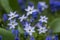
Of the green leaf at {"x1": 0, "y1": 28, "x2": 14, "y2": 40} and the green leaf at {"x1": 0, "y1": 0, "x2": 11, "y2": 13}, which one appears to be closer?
the green leaf at {"x1": 0, "y1": 28, "x2": 14, "y2": 40}

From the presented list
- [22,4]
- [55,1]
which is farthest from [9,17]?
[55,1]

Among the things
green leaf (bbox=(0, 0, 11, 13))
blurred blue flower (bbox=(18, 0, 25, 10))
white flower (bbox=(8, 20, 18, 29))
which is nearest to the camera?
white flower (bbox=(8, 20, 18, 29))

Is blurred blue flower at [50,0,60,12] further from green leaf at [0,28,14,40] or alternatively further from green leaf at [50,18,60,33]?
green leaf at [0,28,14,40]

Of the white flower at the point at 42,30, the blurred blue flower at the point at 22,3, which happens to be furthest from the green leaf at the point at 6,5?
the white flower at the point at 42,30

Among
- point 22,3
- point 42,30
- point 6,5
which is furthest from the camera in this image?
point 22,3

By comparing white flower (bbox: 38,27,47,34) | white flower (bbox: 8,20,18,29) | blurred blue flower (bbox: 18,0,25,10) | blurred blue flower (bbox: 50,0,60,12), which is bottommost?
white flower (bbox: 38,27,47,34)

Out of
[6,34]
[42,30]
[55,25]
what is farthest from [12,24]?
[55,25]

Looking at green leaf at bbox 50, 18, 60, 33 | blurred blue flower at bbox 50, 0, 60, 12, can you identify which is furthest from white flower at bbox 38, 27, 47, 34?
blurred blue flower at bbox 50, 0, 60, 12

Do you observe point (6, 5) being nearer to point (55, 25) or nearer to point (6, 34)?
point (6, 34)

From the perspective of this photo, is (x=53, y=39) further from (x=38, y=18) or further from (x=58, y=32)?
(x=38, y=18)

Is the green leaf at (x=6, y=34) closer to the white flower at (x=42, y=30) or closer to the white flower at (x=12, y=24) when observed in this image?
the white flower at (x=12, y=24)

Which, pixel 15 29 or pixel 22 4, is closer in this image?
pixel 15 29
